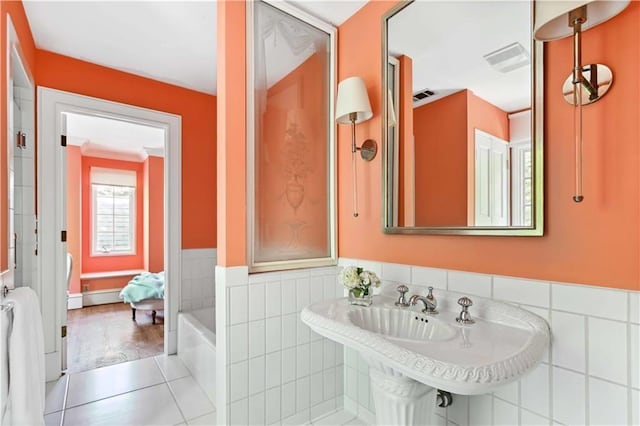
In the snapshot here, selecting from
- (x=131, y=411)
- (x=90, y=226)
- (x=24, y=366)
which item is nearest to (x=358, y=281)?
(x=24, y=366)

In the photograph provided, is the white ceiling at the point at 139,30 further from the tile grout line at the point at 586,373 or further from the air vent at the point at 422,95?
the tile grout line at the point at 586,373

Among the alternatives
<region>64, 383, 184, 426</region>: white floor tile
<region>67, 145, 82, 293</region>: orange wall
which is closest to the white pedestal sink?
<region>64, 383, 184, 426</region>: white floor tile

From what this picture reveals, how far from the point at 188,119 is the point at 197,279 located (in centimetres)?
151

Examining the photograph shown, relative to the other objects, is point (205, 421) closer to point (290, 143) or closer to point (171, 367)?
point (171, 367)

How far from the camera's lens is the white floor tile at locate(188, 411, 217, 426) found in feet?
5.89

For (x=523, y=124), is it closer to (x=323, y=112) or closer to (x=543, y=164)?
(x=543, y=164)

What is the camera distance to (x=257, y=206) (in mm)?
1699

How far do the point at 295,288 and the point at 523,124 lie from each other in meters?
1.31

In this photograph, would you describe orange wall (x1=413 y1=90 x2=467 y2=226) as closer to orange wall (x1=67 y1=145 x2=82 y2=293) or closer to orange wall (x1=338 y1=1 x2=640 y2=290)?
orange wall (x1=338 y1=1 x2=640 y2=290)

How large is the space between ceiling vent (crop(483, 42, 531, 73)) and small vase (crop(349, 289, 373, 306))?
3.58 feet

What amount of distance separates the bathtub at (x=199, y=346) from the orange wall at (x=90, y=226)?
3.33 m

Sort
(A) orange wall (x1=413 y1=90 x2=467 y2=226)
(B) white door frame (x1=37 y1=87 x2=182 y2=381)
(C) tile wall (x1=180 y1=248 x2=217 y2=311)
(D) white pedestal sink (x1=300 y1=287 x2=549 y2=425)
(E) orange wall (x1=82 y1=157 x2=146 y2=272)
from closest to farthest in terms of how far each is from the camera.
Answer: (D) white pedestal sink (x1=300 y1=287 x2=549 y2=425), (A) orange wall (x1=413 y1=90 x2=467 y2=226), (B) white door frame (x1=37 y1=87 x2=182 y2=381), (C) tile wall (x1=180 y1=248 x2=217 y2=311), (E) orange wall (x1=82 y1=157 x2=146 y2=272)

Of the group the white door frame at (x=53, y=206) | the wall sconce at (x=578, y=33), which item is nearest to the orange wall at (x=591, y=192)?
the wall sconce at (x=578, y=33)

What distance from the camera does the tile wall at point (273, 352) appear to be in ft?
5.04
